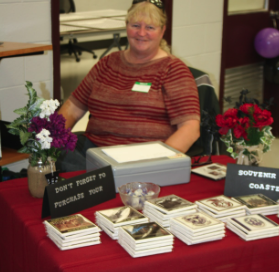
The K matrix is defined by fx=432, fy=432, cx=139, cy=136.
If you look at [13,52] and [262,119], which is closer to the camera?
[262,119]

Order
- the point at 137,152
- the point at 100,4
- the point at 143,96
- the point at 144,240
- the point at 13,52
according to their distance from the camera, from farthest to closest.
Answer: the point at 100,4 < the point at 143,96 < the point at 13,52 < the point at 137,152 < the point at 144,240

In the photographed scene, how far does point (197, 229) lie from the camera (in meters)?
1.17

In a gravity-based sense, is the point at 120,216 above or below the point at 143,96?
below

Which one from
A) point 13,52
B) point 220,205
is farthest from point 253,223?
point 13,52

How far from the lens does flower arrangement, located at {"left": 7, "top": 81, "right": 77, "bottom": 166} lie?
1417 mm

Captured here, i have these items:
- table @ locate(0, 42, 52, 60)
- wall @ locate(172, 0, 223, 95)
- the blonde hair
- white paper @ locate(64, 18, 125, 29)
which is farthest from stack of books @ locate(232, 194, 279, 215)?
white paper @ locate(64, 18, 125, 29)

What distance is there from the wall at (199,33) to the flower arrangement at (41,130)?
2399mm

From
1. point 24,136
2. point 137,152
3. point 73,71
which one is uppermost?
point 24,136

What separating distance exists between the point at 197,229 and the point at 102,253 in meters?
0.26

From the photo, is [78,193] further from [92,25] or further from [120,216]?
[92,25]

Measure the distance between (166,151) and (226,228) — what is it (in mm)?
476

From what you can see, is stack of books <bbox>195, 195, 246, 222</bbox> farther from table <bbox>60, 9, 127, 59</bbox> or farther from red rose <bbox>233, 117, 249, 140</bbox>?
table <bbox>60, 9, 127, 59</bbox>

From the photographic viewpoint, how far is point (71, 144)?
4.81 ft

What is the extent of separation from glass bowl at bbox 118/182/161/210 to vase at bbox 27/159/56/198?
26 centimetres
